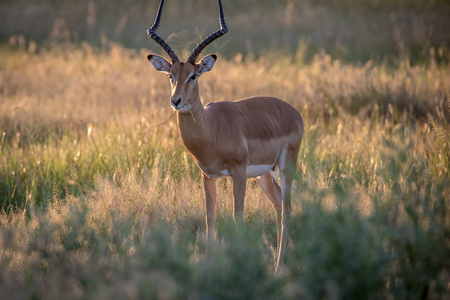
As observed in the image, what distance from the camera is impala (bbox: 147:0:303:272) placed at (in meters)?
5.23

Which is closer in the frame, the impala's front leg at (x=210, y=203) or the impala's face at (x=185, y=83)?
the impala's face at (x=185, y=83)

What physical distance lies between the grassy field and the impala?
274 millimetres

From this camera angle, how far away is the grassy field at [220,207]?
13.3 feet

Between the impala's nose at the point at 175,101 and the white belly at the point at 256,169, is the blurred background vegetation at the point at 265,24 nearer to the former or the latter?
the white belly at the point at 256,169

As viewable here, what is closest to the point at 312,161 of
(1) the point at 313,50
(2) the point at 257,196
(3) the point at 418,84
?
(2) the point at 257,196

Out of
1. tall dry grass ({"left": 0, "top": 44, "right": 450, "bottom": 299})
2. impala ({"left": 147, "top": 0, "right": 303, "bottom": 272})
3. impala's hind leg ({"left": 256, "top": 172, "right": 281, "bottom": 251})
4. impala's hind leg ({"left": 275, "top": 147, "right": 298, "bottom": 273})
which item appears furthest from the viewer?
impala's hind leg ({"left": 256, "top": 172, "right": 281, "bottom": 251})

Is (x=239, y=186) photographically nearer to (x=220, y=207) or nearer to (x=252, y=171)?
(x=252, y=171)

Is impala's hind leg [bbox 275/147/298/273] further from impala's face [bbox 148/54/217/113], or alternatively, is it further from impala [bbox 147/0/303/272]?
impala's face [bbox 148/54/217/113]

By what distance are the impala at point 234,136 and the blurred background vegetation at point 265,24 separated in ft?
46.0

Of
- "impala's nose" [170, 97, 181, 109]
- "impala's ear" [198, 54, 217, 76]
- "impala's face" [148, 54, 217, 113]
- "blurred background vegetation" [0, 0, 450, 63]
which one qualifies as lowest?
"impala's nose" [170, 97, 181, 109]

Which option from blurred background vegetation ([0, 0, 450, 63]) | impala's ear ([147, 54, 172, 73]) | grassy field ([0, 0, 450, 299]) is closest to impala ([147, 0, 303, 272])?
impala's ear ([147, 54, 172, 73])

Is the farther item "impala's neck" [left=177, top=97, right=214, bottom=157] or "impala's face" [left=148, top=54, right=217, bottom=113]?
"impala's neck" [left=177, top=97, right=214, bottom=157]

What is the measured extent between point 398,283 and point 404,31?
2071 cm

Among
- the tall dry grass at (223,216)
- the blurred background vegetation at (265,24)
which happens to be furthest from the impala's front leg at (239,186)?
the blurred background vegetation at (265,24)
